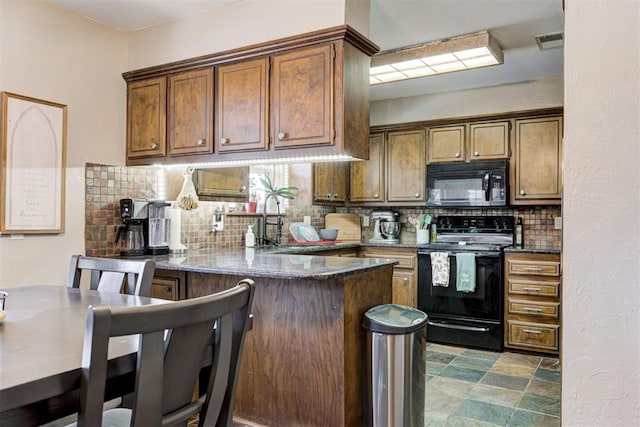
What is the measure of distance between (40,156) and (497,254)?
365 centimetres

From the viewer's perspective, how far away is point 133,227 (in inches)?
124

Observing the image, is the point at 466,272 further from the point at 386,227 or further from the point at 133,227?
the point at 133,227

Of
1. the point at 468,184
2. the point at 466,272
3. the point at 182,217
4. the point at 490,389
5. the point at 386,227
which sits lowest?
the point at 490,389

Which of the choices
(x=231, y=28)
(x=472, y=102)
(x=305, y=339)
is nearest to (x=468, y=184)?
(x=472, y=102)

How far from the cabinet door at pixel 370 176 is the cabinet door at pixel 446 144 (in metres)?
0.59

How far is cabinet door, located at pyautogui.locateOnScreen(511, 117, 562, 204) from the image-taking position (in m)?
4.21

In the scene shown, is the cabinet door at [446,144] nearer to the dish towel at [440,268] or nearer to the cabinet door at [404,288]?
the dish towel at [440,268]

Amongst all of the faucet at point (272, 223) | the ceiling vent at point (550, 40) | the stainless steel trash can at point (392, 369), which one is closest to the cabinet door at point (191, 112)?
the faucet at point (272, 223)

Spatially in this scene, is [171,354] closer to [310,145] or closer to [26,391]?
[26,391]

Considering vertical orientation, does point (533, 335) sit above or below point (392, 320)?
below

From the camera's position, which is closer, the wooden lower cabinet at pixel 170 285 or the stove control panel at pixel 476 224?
the wooden lower cabinet at pixel 170 285

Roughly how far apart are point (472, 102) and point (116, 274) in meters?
3.90

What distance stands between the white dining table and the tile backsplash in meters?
1.71

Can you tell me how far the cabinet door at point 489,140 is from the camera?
4465 mm
